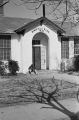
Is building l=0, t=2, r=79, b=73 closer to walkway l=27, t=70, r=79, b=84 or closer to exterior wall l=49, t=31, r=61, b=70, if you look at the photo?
exterior wall l=49, t=31, r=61, b=70

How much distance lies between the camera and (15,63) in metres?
18.1

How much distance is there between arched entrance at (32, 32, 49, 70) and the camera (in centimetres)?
2062

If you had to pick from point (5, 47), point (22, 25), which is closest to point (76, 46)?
point (22, 25)

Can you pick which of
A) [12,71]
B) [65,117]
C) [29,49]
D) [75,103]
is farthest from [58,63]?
[65,117]

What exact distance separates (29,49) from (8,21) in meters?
4.48

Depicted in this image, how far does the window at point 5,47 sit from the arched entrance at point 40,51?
9.01 ft

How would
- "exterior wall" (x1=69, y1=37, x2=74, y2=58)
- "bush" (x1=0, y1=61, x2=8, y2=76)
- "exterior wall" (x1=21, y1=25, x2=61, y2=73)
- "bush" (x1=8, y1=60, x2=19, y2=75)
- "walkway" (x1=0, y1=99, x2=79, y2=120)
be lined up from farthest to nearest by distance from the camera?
"exterior wall" (x1=69, y1=37, x2=74, y2=58)
"exterior wall" (x1=21, y1=25, x2=61, y2=73)
"bush" (x1=8, y1=60, x2=19, y2=75)
"bush" (x1=0, y1=61, x2=8, y2=76)
"walkway" (x1=0, y1=99, x2=79, y2=120)

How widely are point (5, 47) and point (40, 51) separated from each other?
12.5 feet

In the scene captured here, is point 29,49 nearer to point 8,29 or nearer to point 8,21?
point 8,29

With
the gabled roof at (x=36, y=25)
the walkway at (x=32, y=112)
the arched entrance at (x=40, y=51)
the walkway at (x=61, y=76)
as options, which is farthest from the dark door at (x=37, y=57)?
the walkway at (x=32, y=112)

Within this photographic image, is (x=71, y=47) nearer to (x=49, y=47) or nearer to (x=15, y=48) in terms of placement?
(x=49, y=47)

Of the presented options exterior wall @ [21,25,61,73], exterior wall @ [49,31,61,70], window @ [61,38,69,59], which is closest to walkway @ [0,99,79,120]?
exterior wall @ [21,25,61,73]

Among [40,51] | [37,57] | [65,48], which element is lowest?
[37,57]

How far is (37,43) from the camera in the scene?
20781mm
